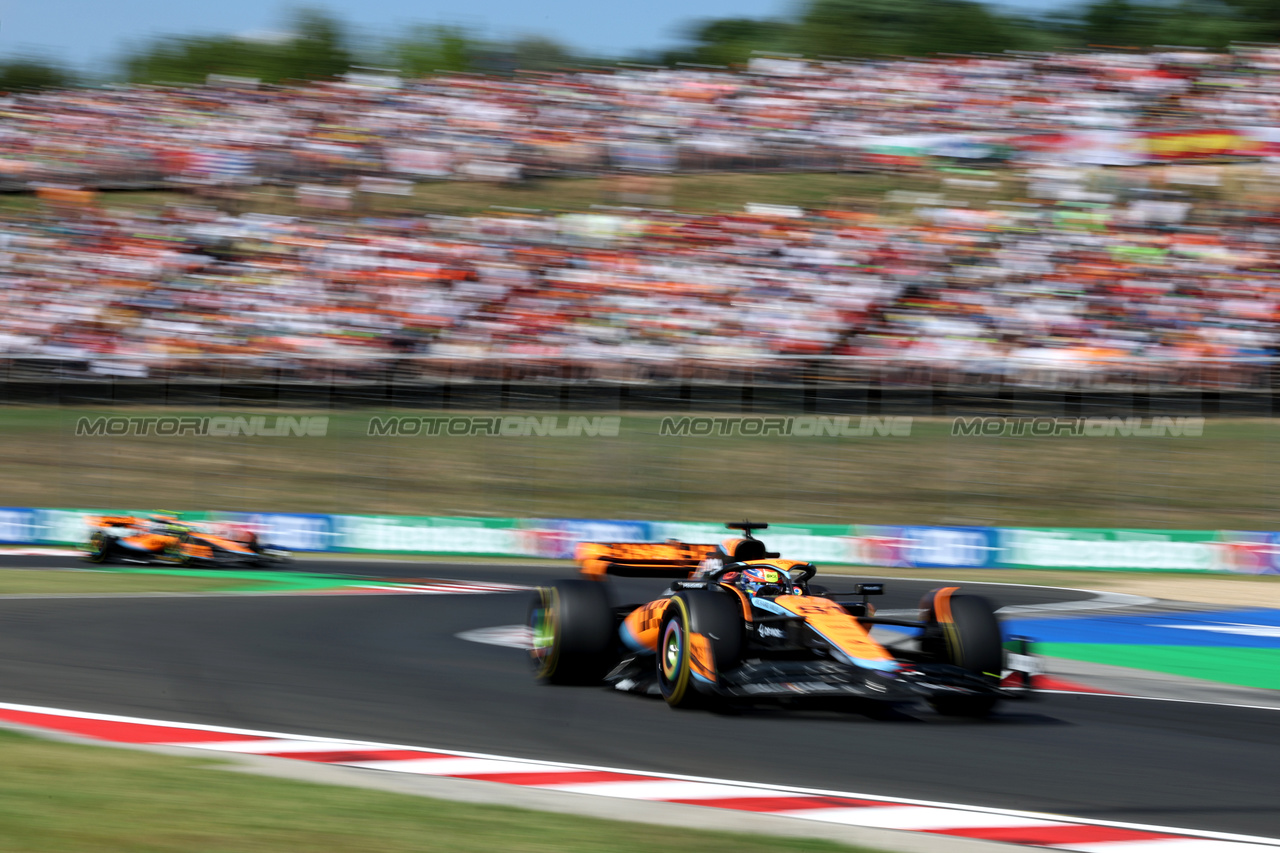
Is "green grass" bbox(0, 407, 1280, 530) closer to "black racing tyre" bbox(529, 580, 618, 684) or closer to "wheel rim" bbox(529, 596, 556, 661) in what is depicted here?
"wheel rim" bbox(529, 596, 556, 661)

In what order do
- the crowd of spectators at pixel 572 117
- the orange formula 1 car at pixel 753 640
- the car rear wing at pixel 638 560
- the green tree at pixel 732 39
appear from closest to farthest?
the orange formula 1 car at pixel 753 640, the car rear wing at pixel 638 560, the crowd of spectators at pixel 572 117, the green tree at pixel 732 39

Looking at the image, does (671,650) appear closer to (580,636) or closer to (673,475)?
(580,636)

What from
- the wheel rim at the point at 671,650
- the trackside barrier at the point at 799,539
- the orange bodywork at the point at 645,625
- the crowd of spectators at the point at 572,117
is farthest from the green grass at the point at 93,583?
the crowd of spectators at the point at 572,117

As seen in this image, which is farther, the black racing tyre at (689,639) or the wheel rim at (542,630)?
the wheel rim at (542,630)

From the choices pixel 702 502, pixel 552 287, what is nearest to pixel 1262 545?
pixel 702 502

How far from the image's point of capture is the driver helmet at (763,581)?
7527 mm

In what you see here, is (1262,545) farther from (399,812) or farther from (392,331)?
(399,812)

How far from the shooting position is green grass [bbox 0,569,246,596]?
13539 mm

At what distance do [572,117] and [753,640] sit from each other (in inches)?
937

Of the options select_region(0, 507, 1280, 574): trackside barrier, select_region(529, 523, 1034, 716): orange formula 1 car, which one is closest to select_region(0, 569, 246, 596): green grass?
select_region(0, 507, 1280, 574): trackside barrier

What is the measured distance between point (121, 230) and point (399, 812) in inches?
947

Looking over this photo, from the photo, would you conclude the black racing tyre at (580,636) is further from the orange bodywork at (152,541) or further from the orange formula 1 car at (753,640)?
the orange bodywork at (152,541)

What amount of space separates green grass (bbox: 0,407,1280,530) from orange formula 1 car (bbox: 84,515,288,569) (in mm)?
4098

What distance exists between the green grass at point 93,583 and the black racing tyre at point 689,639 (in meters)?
8.33
